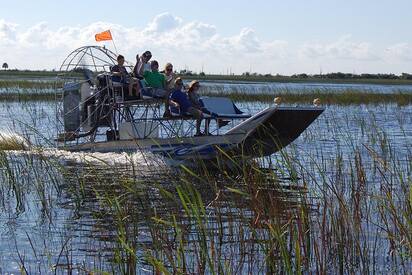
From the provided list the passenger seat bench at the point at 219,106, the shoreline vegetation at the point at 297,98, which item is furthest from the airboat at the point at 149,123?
the shoreline vegetation at the point at 297,98

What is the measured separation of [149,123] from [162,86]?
84 cm

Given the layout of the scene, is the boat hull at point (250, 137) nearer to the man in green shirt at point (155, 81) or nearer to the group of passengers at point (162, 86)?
the group of passengers at point (162, 86)

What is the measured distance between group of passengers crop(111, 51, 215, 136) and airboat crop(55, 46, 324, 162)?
18 cm

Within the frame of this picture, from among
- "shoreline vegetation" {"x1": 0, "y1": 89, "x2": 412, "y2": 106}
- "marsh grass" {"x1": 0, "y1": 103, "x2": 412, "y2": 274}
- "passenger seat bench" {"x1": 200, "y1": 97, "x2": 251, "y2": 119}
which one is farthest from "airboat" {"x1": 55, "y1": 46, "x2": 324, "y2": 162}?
"shoreline vegetation" {"x1": 0, "y1": 89, "x2": 412, "y2": 106}

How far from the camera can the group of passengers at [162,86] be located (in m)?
17.2

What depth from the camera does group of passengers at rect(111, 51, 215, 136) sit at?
17250mm

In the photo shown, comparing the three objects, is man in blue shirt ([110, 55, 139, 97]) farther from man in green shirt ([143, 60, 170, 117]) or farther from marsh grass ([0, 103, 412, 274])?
marsh grass ([0, 103, 412, 274])

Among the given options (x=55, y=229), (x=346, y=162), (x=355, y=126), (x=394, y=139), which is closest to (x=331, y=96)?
(x=355, y=126)

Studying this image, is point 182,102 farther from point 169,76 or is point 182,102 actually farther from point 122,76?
point 122,76

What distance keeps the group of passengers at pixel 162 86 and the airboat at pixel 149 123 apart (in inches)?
6.9

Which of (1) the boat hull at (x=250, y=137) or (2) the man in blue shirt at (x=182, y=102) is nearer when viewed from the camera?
(1) the boat hull at (x=250, y=137)

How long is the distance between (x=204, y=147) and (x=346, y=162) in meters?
3.39

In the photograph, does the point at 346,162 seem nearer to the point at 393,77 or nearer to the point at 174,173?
the point at 174,173

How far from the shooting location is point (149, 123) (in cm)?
1825
